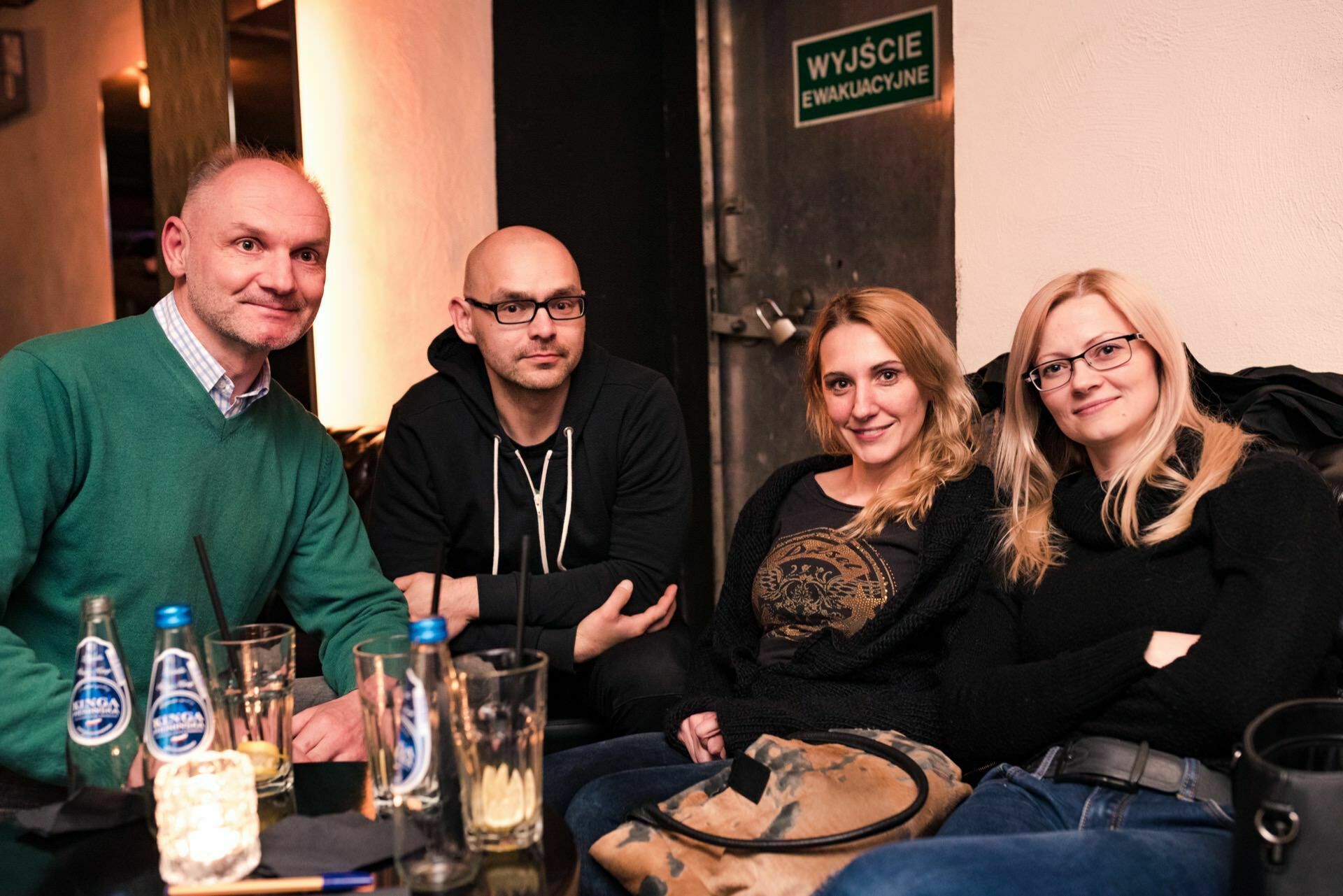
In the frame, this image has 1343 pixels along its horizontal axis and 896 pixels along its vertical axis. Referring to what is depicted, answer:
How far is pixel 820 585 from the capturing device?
2.01 meters

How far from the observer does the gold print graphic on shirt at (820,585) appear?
1983mm

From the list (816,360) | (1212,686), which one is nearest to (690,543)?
(816,360)

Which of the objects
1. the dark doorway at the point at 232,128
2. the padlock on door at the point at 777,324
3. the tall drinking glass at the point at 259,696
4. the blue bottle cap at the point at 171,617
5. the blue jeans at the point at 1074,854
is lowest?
the blue jeans at the point at 1074,854

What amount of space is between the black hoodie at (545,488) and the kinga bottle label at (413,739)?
4.16ft

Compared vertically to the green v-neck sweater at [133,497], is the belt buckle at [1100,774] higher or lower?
lower

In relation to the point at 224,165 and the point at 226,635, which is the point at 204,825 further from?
the point at 224,165

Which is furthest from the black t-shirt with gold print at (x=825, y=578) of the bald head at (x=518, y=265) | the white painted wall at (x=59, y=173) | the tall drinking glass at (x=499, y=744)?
the white painted wall at (x=59, y=173)

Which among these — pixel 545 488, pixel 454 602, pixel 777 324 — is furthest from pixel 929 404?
pixel 777 324

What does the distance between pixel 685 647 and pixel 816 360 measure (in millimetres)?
648

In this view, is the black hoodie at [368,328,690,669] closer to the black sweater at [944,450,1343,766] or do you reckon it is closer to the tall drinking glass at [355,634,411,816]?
the black sweater at [944,450,1343,766]

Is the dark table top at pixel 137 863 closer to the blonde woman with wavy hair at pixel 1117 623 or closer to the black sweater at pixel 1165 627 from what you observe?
the blonde woman with wavy hair at pixel 1117 623

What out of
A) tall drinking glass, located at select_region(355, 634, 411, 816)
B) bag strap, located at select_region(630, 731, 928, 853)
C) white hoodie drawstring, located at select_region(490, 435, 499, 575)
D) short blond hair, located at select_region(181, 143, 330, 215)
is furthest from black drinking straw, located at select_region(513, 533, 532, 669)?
white hoodie drawstring, located at select_region(490, 435, 499, 575)

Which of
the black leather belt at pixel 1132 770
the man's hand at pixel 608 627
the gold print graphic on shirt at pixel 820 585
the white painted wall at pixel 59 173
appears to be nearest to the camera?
the black leather belt at pixel 1132 770

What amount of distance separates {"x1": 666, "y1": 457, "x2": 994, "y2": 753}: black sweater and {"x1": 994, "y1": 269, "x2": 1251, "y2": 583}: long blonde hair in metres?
0.07
